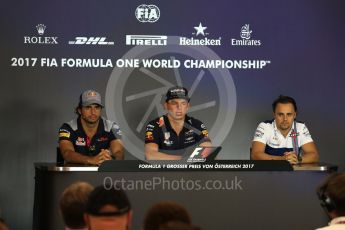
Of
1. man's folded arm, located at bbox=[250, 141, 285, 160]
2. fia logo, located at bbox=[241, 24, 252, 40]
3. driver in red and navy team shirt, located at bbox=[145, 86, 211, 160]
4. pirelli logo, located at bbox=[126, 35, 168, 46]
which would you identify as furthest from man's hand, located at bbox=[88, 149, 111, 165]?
fia logo, located at bbox=[241, 24, 252, 40]

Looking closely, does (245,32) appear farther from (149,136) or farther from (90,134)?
(90,134)

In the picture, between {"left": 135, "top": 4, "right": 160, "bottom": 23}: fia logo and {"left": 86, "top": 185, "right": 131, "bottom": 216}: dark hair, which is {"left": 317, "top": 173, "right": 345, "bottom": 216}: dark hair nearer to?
{"left": 86, "top": 185, "right": 131, "bottom": 216}: dark hair

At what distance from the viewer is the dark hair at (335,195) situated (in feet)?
10.5

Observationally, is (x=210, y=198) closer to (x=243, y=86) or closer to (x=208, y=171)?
(x=208, y=171)

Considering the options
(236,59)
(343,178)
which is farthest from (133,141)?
(343,178)

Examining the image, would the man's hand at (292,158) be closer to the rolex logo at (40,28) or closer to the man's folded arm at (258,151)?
the man's folded arm at (258,151)

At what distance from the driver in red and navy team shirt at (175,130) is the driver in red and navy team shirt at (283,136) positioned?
476mm

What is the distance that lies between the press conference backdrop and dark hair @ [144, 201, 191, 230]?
15.7 feet

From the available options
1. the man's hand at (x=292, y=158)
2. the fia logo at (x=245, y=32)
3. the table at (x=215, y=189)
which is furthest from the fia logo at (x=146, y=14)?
the table at (x=215, y=189)

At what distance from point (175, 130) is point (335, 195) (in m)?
3.39

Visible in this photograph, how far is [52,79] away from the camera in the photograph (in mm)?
7574

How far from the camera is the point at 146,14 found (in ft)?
25.1

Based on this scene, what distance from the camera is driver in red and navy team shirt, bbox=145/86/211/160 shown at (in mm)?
6418

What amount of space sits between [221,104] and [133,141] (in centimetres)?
96
